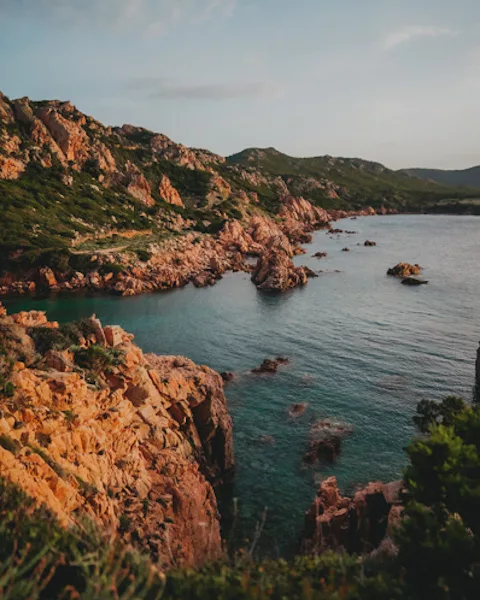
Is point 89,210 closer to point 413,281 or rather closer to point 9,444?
point 413,281

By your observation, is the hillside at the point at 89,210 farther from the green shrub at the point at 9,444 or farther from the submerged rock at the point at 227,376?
the green shrub at the point at 9,444

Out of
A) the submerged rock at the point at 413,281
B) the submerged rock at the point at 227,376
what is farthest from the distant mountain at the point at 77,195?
the submerged rock at the point at 413,281

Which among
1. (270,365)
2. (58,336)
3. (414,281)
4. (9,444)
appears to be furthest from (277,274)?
(9,444)

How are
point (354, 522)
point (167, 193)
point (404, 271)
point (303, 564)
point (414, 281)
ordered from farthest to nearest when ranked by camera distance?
point (167, 193), point (404, 271), point (414, 281), point (354, 522), point (303, 564)

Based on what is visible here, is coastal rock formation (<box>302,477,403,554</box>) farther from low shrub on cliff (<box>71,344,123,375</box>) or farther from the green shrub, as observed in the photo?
low shrub on cliff (<box>71,344,123,375</box>)

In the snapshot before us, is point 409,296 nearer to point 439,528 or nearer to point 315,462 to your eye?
point 315,462

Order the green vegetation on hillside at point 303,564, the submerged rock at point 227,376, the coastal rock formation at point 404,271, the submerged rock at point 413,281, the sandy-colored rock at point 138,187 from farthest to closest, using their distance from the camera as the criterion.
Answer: the sandy-colored rock at point 138,187
the coastal rock formation at point 404,271
the submerged rock at point 413,281
the submerged rock at point 227,376
the green vegetation on hillside at point 303,564
